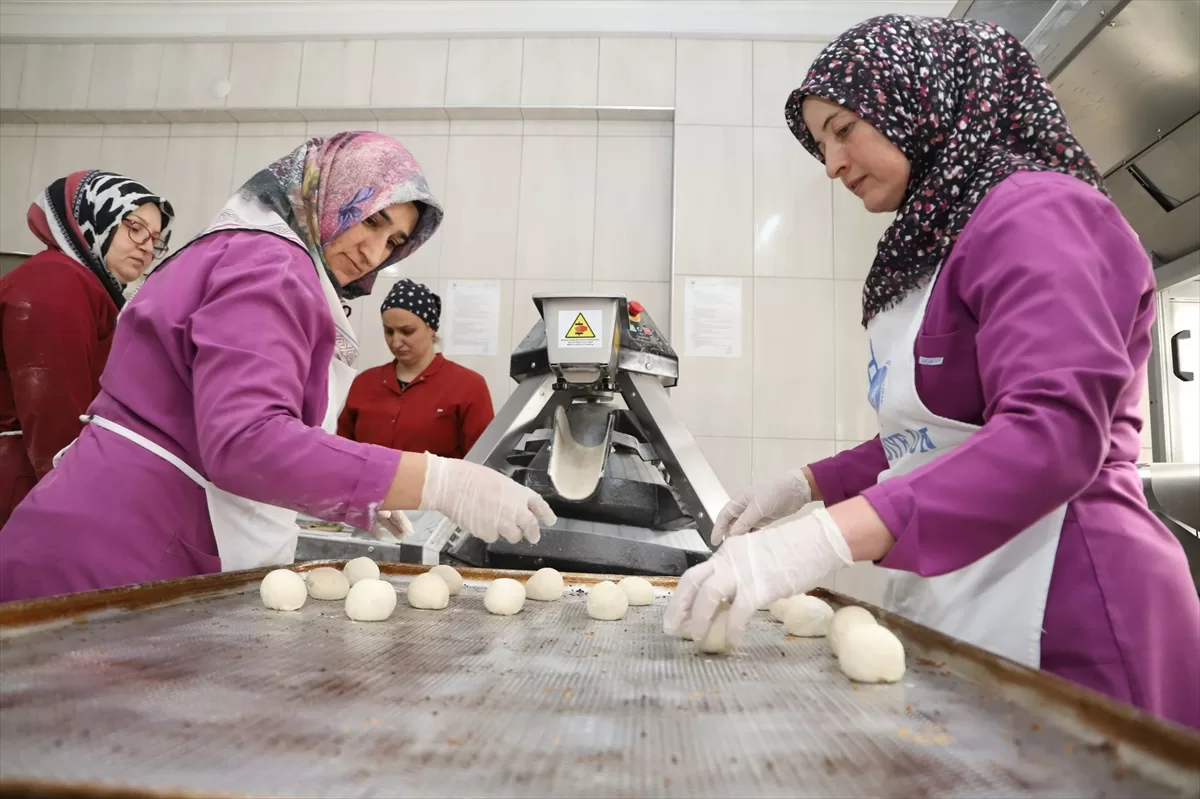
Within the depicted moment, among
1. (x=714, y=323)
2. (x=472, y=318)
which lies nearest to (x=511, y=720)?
(x=714, y=323)

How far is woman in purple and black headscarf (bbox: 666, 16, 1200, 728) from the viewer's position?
2.57ft

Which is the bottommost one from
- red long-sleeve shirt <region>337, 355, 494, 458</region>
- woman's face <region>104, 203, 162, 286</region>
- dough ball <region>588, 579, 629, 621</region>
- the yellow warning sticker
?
dough ball <region>588, 579, 629, 621</region>

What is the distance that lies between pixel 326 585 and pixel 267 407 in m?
0.39

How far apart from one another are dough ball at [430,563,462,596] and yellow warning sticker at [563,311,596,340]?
2.24ft

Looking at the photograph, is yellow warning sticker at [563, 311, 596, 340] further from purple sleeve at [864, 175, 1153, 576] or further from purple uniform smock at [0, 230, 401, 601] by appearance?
purple sleeve at [864, 175, 1153, 576]

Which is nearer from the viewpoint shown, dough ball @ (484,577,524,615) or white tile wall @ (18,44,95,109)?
dough ball @ (484,577,524,615)

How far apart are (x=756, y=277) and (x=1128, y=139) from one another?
1.44 metres

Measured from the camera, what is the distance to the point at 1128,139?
2.22 metres

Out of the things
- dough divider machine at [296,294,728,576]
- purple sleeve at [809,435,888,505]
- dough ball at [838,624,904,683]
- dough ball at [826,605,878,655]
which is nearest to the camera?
dough ball at [838,624,904,683]

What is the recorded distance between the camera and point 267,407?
966 millimetres

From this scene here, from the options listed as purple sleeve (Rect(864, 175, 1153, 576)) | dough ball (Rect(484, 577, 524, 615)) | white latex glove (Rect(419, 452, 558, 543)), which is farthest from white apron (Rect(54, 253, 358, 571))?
purple sleeve (Rect(864, 175, 1153, 576))

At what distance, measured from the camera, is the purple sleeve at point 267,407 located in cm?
96

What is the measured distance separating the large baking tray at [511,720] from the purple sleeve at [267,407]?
0.18m

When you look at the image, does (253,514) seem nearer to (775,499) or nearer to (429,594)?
(429,594)
